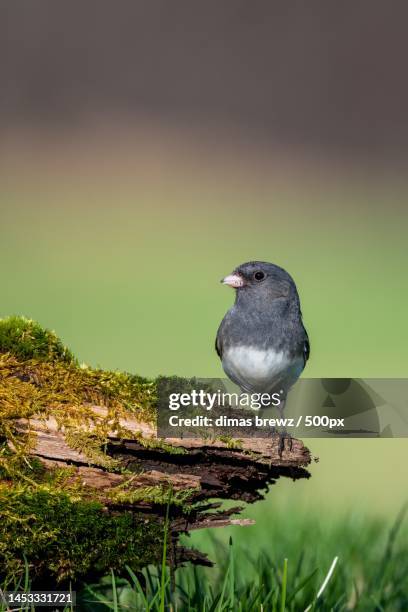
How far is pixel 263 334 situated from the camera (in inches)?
Result: 75.7

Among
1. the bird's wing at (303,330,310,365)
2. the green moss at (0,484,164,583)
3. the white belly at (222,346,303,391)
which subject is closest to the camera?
the green moss at (0,484,164,583)

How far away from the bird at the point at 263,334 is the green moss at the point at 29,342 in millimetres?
385

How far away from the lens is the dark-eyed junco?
6.14ft

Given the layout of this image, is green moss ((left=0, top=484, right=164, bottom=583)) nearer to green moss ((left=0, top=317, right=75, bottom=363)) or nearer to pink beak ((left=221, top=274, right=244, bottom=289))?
green moss ((left=0, top=317, right=75, bottom=363))

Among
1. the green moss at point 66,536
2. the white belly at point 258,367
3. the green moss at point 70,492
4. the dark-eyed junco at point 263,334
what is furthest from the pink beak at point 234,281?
the green moss at point 66,536

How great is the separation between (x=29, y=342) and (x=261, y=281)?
0.58 meters

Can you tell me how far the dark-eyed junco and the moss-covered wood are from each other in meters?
0.19

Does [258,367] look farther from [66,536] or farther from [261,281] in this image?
[66,536]

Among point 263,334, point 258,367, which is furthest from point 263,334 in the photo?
point 258,367

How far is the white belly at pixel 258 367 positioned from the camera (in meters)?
1.85

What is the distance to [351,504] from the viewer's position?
2996mm

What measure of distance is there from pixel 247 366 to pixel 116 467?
38 cm

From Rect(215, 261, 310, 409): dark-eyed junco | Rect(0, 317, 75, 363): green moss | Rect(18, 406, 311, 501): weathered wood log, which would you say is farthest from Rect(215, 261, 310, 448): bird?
Rect(0, 317, 75, 363): green moss

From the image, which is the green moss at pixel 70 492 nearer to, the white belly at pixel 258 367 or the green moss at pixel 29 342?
the green moss at pixel 29 342
